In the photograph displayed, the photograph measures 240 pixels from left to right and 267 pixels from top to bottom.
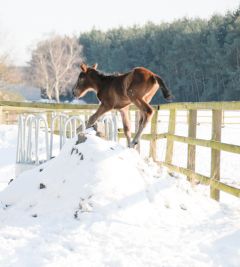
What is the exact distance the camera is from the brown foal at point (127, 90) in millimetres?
6586

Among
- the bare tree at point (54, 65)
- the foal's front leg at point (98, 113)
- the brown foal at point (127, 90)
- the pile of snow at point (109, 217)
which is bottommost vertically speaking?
the pile of snow at point (109, 217)

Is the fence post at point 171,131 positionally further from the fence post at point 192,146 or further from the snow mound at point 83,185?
the snow mound at point 83,185

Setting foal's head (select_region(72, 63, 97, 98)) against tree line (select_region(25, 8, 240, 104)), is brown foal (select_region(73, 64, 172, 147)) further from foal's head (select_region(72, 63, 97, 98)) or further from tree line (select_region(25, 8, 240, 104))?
tree line (select_region(25, 8, 240, 104))

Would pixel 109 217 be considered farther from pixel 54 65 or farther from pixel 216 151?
pixel 54 65

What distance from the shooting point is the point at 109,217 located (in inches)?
190

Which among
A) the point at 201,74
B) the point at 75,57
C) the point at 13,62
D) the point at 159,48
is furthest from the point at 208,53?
the point at 75,57

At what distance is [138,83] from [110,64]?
6218 cm

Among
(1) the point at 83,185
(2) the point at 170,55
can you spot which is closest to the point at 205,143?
(1) the point at 83,185

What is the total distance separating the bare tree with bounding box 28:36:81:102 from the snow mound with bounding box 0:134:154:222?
55.6 metres

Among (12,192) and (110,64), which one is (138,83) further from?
(110,64)

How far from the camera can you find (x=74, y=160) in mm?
5715

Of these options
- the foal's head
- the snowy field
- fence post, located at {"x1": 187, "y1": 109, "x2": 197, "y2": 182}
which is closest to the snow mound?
the snowy field

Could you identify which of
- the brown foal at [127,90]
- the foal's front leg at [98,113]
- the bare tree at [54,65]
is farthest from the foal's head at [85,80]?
the bare tree at [54,65]

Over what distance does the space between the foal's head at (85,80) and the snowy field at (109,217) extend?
1.25 metres
